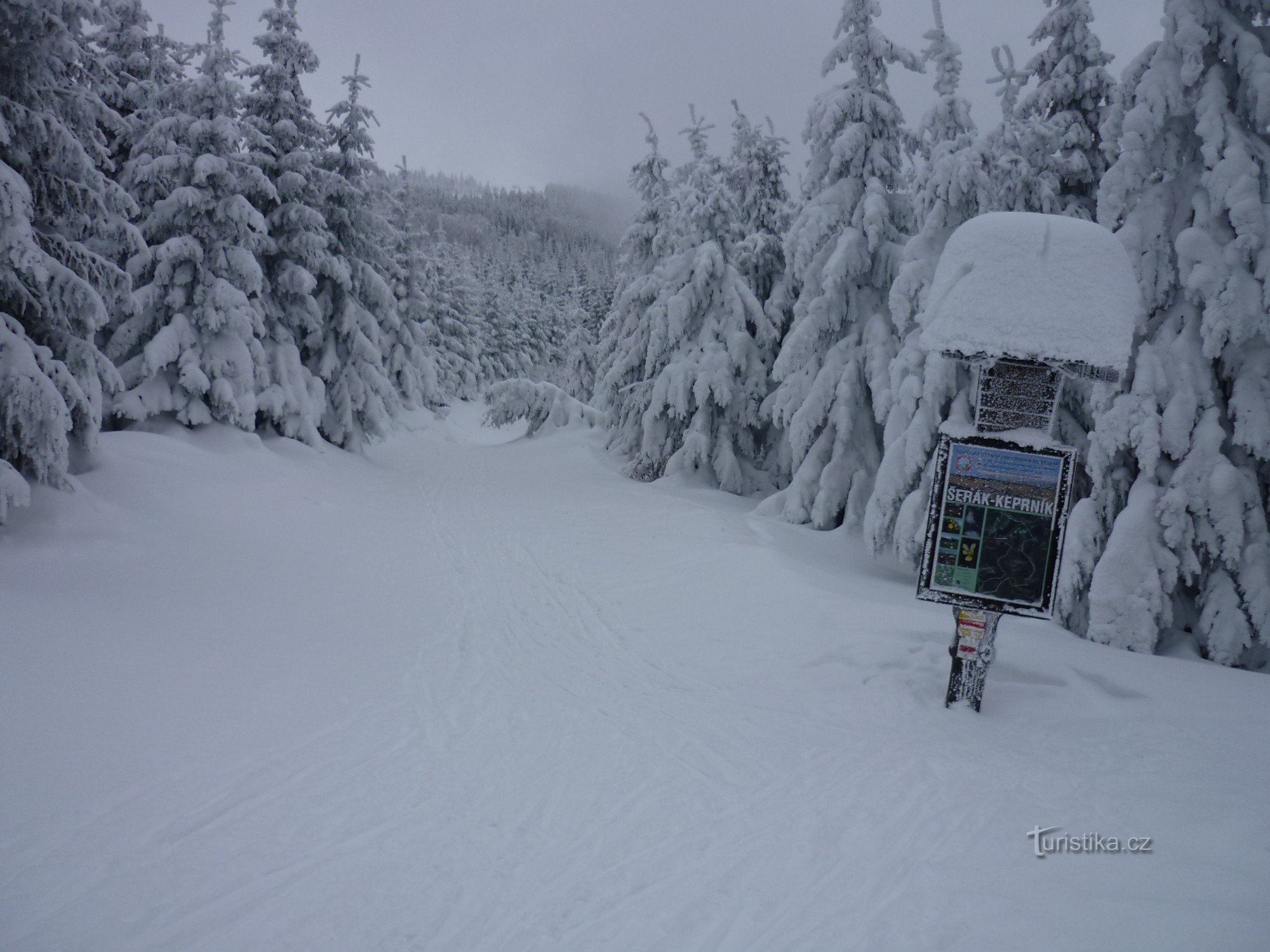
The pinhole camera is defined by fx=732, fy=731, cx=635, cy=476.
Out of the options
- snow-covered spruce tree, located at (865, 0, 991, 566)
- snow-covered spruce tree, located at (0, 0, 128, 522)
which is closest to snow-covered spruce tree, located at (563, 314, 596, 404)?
snow-covered spruce tree, located at (865, 0, 991, 566)

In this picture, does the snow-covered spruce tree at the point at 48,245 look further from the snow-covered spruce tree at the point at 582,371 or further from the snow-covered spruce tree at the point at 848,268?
the snow-covered spruce tree at the point at 582,371

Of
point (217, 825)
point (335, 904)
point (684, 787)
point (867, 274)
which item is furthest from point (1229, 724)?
point (867, 274)

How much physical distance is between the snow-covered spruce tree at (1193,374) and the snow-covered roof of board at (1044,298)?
4.14m

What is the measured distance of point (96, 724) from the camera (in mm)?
6105

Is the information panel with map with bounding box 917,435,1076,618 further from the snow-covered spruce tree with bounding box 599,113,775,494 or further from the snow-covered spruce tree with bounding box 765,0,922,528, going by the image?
the snow-covered spruce tree with bounding box 599,113,775,494

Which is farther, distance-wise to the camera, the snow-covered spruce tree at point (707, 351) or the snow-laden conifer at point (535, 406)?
the snow-laden conifer at point (535, 406)

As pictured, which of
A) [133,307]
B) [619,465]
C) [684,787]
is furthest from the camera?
[619,465]

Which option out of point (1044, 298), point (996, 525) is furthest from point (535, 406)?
point (1044, 298)

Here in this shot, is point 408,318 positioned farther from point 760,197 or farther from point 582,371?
point 760,197

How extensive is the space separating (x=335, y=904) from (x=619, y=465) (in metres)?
23.1

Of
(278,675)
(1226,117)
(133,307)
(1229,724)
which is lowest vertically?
(278,675)

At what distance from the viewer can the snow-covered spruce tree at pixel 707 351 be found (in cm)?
2212

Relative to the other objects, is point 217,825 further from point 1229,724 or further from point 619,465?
point 619,465

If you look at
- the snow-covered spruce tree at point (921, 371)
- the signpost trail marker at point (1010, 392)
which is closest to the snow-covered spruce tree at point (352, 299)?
the snow-covered spruce tree at point (921, 371)
